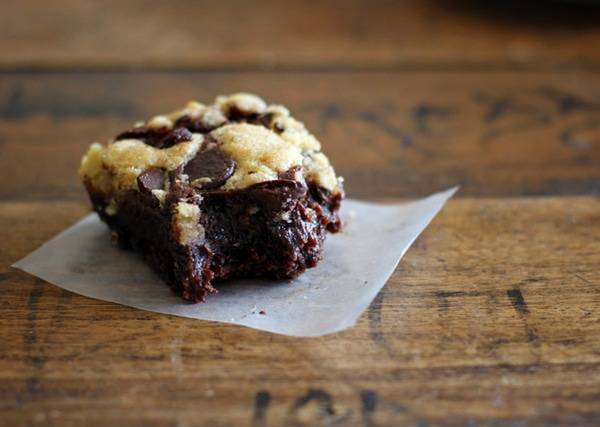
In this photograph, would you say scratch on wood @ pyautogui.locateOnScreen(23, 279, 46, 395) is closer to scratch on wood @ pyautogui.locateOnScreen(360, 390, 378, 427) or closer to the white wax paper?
the white wax paper

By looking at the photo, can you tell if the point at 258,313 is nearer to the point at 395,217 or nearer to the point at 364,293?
the point at 364,293

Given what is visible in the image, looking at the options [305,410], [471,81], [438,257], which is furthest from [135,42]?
[305,410]

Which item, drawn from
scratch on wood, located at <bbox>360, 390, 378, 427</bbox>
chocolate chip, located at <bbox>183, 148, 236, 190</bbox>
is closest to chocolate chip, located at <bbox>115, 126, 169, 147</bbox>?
chocolate chip, located at <bbox>183, 148, 236, 190</bbox>

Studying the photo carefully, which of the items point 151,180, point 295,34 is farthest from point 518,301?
point 295,34

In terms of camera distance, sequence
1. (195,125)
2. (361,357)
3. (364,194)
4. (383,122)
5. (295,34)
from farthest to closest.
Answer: (295,34) → (383,122) → (364,194) → (195,125) → (361,357)

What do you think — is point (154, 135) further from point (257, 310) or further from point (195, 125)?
point (257, 310)
